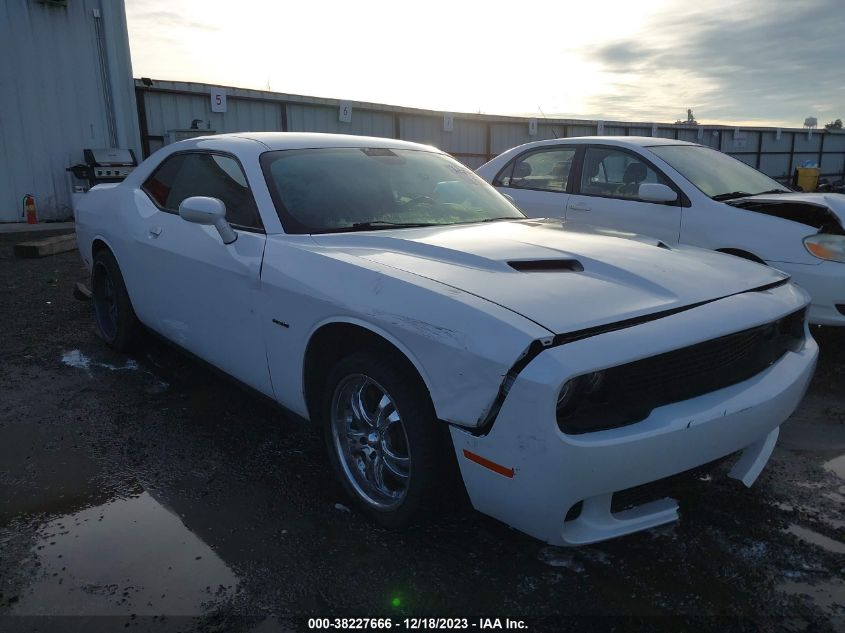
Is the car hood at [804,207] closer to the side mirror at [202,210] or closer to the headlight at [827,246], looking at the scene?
the headlight at [827,246]

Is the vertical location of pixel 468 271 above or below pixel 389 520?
above

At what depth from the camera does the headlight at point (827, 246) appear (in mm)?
4293

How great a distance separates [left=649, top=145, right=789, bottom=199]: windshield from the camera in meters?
5.15

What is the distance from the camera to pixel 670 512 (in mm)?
2119

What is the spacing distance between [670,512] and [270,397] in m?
1.75

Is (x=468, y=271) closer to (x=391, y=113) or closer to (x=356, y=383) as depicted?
(x=356, y=383)

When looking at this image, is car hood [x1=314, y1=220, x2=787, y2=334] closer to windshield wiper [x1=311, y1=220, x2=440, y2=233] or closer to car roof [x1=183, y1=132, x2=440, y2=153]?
windshield wiper [x1=311, y1=220, x2=440, y2=233]

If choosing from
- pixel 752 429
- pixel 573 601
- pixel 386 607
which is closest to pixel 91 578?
pixel 386 607

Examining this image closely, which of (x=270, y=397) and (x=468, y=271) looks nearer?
(x=468, y=271)

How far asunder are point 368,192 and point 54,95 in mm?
11265

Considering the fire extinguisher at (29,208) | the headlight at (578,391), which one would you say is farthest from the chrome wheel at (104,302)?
the fire extinguisher at (29,208)

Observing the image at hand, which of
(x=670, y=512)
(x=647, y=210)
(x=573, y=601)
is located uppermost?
(x=647, y=210)

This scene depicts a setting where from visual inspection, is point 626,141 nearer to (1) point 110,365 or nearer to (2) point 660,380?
(2) point 660,380

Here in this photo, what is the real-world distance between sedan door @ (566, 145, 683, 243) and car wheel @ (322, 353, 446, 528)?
3172mm
